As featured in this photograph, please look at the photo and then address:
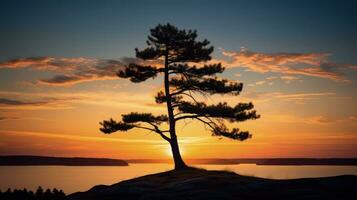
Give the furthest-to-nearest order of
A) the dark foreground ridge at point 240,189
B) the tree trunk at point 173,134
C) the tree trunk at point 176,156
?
the tree trunk at point 173,134
the tree trunk at point 176,156
the dark foreground ridge at point 240,189

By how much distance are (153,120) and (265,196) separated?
15.0 metres

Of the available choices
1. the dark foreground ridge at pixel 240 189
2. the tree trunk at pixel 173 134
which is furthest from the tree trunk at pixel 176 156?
the dark foreground ridge at pixel 240 189

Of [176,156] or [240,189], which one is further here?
[176,156]

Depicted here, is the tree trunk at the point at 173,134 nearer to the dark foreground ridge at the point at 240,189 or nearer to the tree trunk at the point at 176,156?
the tree trunk at the point at 176,156

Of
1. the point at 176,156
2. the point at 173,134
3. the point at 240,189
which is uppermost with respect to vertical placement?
the point at 173,134

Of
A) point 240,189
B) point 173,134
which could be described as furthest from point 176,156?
point 240,189

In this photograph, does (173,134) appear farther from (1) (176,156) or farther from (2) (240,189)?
(2) (240,189)

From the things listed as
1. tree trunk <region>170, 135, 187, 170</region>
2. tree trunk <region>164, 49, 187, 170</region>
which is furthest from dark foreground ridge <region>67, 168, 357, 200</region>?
tree trunk <region>164, 49, 187, 170</region>

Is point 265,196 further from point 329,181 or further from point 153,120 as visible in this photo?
point 153,120

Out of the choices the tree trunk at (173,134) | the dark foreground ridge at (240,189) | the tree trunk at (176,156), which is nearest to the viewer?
the dark foreground ridge at (240,189)

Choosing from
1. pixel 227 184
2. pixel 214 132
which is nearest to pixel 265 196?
pixel 227 184

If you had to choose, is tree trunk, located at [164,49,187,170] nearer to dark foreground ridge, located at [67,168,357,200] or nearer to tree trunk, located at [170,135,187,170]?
tree trunk, located at [170,135,187,170]

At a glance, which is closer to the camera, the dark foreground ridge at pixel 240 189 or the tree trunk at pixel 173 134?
the dark foreground ridge at pixel 240 189

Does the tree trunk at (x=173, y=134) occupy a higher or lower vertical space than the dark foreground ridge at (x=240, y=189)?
higher
